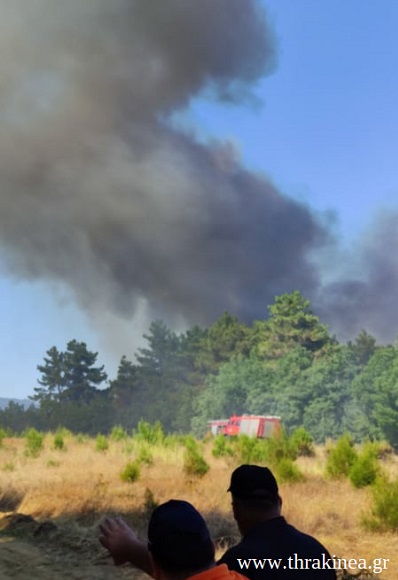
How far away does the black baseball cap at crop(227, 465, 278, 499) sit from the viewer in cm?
216

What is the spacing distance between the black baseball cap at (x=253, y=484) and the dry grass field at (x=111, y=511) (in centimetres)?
502

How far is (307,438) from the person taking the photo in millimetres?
23000

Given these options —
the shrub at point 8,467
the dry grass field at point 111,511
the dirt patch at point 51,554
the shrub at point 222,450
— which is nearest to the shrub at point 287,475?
the dry grass field at point 111,511

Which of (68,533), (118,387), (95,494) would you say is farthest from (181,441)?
(118,387)

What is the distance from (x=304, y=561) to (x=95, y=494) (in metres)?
10.1

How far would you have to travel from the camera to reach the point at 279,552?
2.03 m

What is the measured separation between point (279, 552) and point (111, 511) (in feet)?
29.2

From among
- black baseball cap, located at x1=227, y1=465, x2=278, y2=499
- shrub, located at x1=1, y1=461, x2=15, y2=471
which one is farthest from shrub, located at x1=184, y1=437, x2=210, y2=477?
black baseball cap, located at x1=227, y1=465, x2=278, y2=499

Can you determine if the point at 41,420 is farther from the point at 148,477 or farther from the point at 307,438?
the point at 148,477

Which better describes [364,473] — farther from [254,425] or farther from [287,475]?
[254,425]

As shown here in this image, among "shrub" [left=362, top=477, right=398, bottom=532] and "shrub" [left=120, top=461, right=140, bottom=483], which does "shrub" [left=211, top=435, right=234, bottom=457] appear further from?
"shrub" [left=362, top=477, right=398, bottom=532]

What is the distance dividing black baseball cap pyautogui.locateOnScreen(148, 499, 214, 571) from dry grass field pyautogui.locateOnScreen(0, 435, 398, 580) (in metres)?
5.66

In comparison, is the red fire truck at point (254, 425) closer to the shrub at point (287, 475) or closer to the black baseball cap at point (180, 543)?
the shrub at point (287, 475)

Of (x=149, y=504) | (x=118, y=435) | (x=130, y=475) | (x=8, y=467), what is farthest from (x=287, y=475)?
(x=118, y=435)
